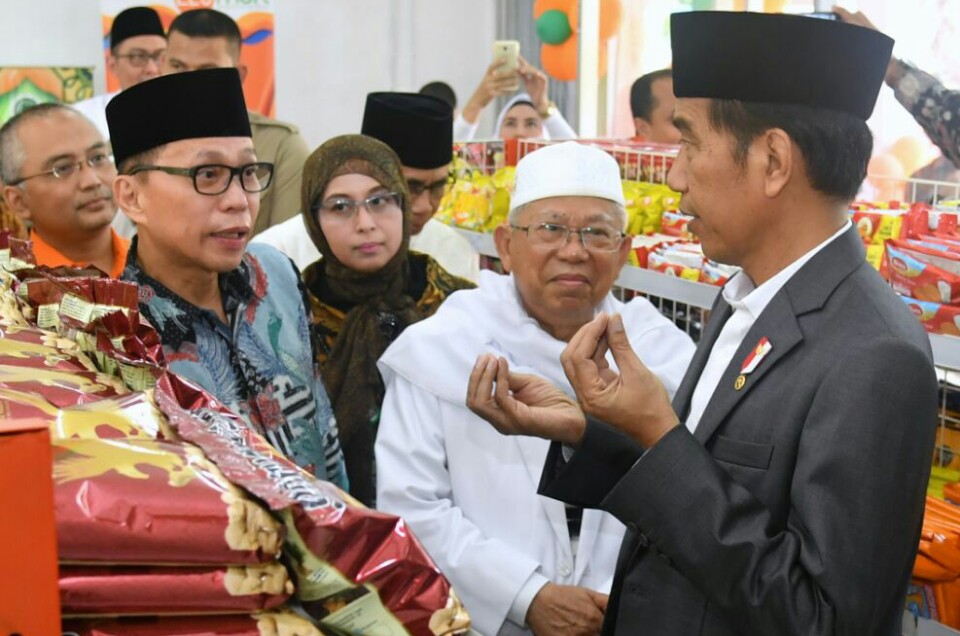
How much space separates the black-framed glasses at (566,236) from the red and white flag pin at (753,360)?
0.95 meters

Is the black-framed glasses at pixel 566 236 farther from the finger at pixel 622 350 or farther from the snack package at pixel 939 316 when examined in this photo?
the finger at pixel 622 350

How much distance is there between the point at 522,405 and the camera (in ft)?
5.10

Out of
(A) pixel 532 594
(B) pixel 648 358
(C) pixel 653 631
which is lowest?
(A) pixel 532 594

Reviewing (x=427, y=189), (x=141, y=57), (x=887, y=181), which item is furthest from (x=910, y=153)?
(x=141, y=57)

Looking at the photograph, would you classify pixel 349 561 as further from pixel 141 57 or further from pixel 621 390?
pixel 141 57

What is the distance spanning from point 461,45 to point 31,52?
3.43 meters

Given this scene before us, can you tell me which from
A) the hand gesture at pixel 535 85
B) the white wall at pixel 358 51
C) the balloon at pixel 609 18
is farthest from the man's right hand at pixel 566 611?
the white wall at pixel 358 51

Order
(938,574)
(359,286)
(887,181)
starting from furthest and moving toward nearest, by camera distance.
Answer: (887,181)
(359,286)
(938,574)

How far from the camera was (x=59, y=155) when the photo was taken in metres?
3.04

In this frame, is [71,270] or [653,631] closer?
[71,270]

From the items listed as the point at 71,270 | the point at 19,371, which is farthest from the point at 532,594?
the point at 19,371

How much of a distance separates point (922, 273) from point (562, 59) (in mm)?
5515

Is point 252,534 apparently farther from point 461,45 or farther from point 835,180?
point 461,45

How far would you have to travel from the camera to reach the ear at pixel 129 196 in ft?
6.41
